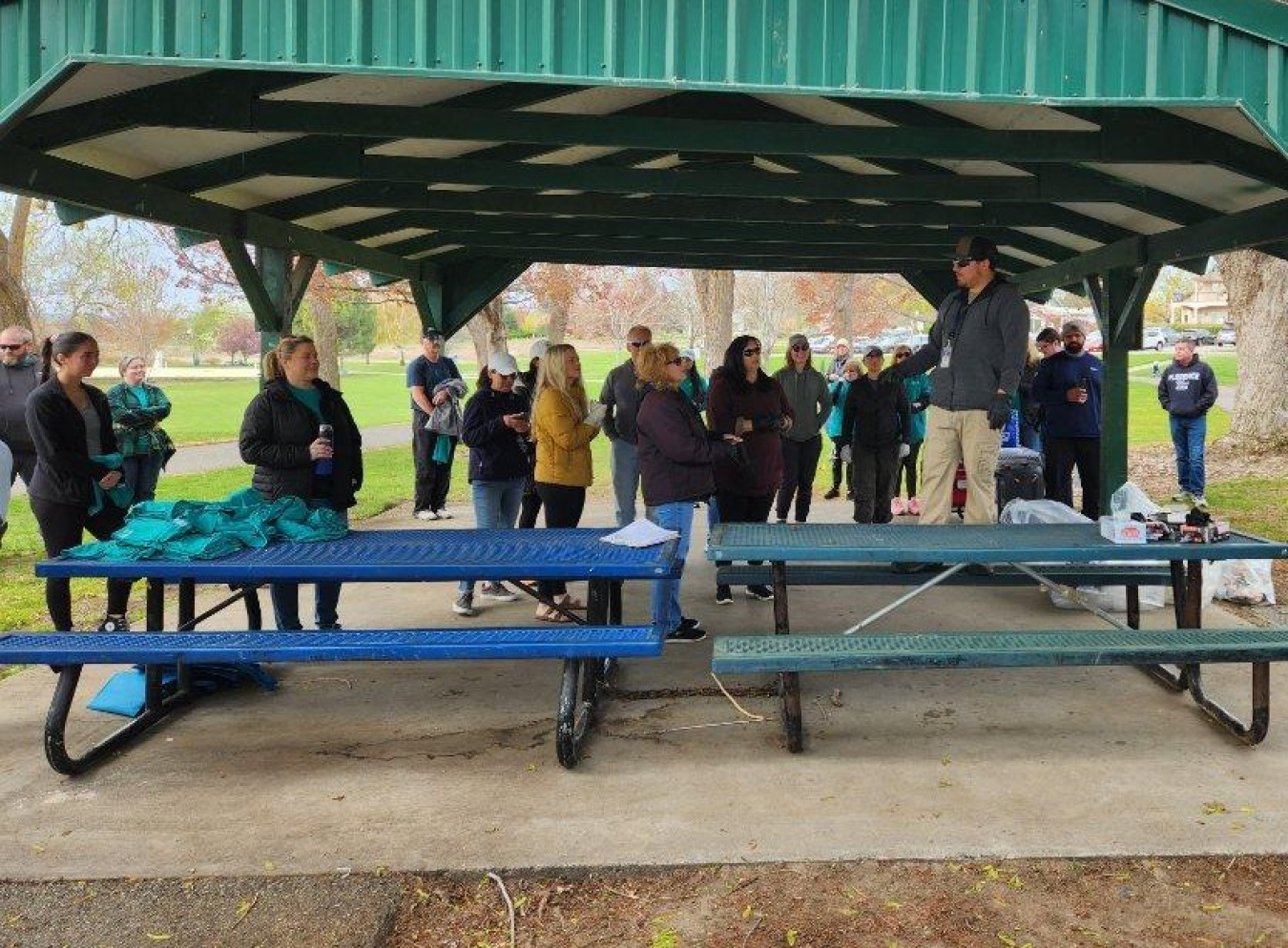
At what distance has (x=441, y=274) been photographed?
460 inches

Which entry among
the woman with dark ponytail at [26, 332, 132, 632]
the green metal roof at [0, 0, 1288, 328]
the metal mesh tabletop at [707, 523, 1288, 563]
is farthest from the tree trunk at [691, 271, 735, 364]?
the metal mesh tabletop at [707, 523, 1288, 563]

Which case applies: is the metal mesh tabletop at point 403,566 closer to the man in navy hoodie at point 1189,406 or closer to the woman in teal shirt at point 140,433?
the woman in teal shirt at point 140,433

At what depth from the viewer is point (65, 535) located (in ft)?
18.7

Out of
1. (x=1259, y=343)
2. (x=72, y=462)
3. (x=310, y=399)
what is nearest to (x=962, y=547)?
(x=310, y=399)

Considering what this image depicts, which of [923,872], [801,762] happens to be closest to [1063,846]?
[923,872]

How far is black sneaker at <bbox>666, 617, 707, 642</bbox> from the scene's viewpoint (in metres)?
6.23

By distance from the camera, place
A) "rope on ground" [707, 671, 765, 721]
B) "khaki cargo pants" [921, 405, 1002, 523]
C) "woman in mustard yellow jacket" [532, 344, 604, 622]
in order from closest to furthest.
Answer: "rope on ground" [707, 671, 765, 721], "khaki cargo pants" [921, 405, 1002, 523], "woman in mustard yellow jacket" [532, 344, 604, 622]

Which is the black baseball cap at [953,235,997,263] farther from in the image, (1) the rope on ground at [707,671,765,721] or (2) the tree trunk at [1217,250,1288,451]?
(2) the tree trunk at [1217,250,1288,451]

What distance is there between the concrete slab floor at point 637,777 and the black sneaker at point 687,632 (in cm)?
54

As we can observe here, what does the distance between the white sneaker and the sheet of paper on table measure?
214cm

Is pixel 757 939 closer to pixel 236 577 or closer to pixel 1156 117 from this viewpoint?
pixel 236 577

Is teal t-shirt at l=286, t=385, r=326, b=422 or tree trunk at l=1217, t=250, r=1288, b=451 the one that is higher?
tree trunk at l=1217, t=250, r=1288, b=451

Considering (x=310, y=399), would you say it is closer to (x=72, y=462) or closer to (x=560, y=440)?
(x=72, y=462)

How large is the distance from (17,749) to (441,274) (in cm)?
777
